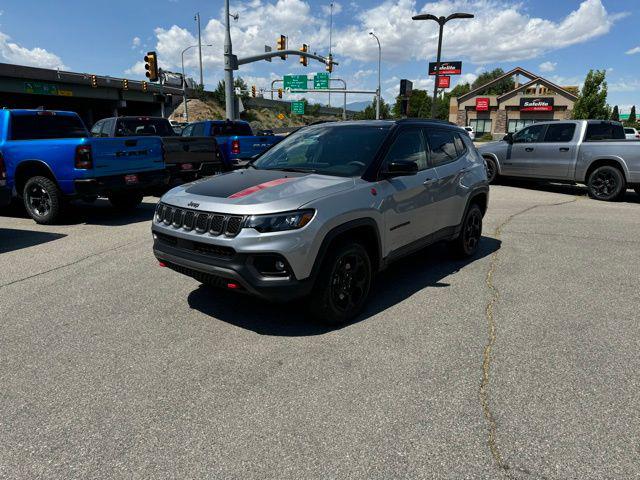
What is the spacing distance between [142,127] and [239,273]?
9705 mm

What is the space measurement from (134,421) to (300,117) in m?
104

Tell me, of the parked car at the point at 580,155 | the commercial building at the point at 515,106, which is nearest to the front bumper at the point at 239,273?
the parked car at the point at 580,155

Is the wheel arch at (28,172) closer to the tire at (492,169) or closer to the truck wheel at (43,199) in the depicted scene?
the truck wheel at (43,199)

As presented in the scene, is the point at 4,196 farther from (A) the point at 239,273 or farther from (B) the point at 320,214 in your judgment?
(B) the point at 320,214

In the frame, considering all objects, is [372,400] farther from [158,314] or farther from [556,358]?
[158,314]

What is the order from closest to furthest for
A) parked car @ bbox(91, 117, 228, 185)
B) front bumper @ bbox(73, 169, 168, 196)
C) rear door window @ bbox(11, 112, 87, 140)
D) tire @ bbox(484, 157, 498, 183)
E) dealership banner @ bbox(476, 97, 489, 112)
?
1. front bumper @ bbox(73, 169, 168, 196)
2. rear door window @ bbox(11, 112, 87, 140)
3. parked car @ bbox(91, 117, 228, 185)
4. tire @ bbox(484, 157, 498, 183)
5. dealership banner @ bbox(476, 97, 489, 112)

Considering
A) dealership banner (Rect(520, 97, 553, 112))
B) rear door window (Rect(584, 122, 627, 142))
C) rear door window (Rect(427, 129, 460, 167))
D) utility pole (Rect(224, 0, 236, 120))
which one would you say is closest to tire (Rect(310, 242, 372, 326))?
rear door window (Rect(427, 129, 460, 167))

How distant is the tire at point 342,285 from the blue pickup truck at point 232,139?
838 centimetres

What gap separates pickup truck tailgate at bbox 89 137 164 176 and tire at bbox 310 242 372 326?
555 centimetres

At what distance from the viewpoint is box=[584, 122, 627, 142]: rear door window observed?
11394 millimetres

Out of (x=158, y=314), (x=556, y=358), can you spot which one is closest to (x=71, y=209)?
(x=158, y=314)

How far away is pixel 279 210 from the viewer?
330 cm

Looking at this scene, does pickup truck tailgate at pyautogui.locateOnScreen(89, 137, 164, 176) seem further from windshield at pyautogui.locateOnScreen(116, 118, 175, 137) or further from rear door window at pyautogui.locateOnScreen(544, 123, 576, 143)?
rear door window at pyautogui.locateOnScreen(544, 123, 576, 143)

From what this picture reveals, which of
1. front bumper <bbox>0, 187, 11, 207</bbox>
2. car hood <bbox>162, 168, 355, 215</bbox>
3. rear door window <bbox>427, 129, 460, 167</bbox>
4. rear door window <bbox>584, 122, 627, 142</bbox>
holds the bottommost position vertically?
front bumper <bbox>0, 187, 11, 207</bbox>
